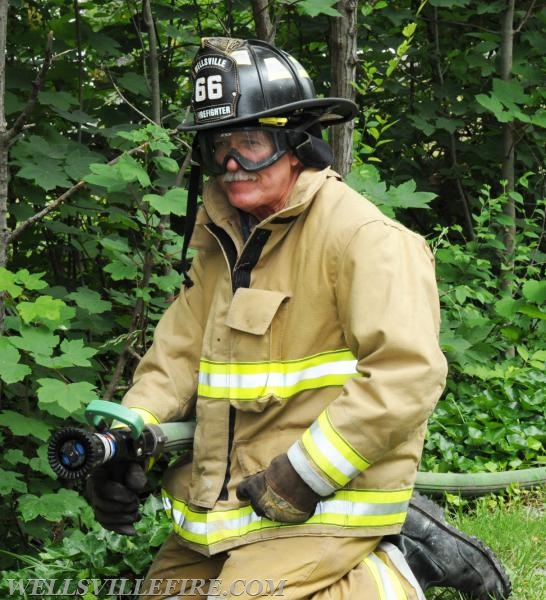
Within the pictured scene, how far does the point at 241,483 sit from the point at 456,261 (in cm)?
350

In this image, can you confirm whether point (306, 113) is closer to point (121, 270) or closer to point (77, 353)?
point (77, 353)

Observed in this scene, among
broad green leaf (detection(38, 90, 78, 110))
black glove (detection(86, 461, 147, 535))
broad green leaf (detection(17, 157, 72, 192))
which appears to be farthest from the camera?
broad green leaf (detection(38, 90, 78, 110))

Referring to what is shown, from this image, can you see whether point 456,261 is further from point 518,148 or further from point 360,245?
point 360,245

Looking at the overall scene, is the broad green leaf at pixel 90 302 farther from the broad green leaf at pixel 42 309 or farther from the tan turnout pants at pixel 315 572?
the tan turnout pants at pixel 315 572

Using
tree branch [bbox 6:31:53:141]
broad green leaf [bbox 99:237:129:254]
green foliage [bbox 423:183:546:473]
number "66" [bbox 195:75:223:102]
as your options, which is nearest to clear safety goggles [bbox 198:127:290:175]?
number "66" [bbox 195:75:223:102]

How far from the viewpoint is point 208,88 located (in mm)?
2943

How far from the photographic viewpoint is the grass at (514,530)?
3611 mm

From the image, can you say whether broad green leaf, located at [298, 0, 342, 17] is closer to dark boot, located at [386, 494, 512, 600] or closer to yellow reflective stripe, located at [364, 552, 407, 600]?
dark boot, located at [386, 494, 512, 600]

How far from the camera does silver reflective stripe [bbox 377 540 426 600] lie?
282 cm

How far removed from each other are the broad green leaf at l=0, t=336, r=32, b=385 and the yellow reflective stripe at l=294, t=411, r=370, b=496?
1445mm

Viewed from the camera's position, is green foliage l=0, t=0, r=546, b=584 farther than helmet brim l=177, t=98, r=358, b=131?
Yes

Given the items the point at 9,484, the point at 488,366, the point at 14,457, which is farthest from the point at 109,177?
the point at 488,366

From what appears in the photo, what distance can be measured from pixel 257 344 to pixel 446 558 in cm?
99

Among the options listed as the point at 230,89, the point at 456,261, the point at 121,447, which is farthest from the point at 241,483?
the point at 456,261
